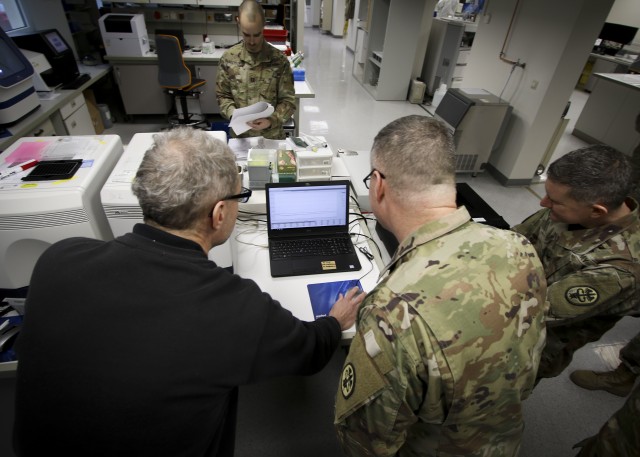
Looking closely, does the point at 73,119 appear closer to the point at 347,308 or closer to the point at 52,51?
the point at 52,51

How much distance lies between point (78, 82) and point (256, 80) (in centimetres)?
205

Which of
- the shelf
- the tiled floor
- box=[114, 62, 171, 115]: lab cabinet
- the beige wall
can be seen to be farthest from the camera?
the shelf

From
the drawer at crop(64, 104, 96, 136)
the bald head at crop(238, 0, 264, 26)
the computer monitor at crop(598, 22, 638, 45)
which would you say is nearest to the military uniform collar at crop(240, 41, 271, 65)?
the bald head at crop(238, 0, 264, 26)

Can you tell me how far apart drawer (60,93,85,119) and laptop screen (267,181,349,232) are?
2760mm

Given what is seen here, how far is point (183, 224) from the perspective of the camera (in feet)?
2.75

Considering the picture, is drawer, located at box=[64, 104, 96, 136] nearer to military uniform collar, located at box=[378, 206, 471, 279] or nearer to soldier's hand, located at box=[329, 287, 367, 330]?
soldier's hand, located at box=[329, 287, 367, 330]

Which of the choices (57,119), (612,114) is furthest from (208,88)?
(612,114)

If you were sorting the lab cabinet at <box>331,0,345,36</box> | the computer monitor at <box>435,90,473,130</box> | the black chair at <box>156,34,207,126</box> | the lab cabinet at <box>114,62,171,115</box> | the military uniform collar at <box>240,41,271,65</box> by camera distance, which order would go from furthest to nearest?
the lab cabinet at <box>331,0,345,36</box> → the lab cabinet at <box>114,62,171,115</box> → the black chair at <box>156,34,207,126</box> → the computer monitor at <box>435,90,473,130</box> → the military uniform collar at <box>240,41,271,65</box>

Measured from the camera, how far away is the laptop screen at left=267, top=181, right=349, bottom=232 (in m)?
1.43

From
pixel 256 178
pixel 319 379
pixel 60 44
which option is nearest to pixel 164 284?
pixel 256 178

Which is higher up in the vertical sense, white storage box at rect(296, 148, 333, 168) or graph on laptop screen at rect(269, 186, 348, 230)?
white storage box at rect(296, 148, 333, 168)

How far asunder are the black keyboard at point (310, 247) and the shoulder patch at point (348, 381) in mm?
673

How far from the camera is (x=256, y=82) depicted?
2.58 meters

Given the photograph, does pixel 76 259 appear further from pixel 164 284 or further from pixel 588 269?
pixel 588 269
